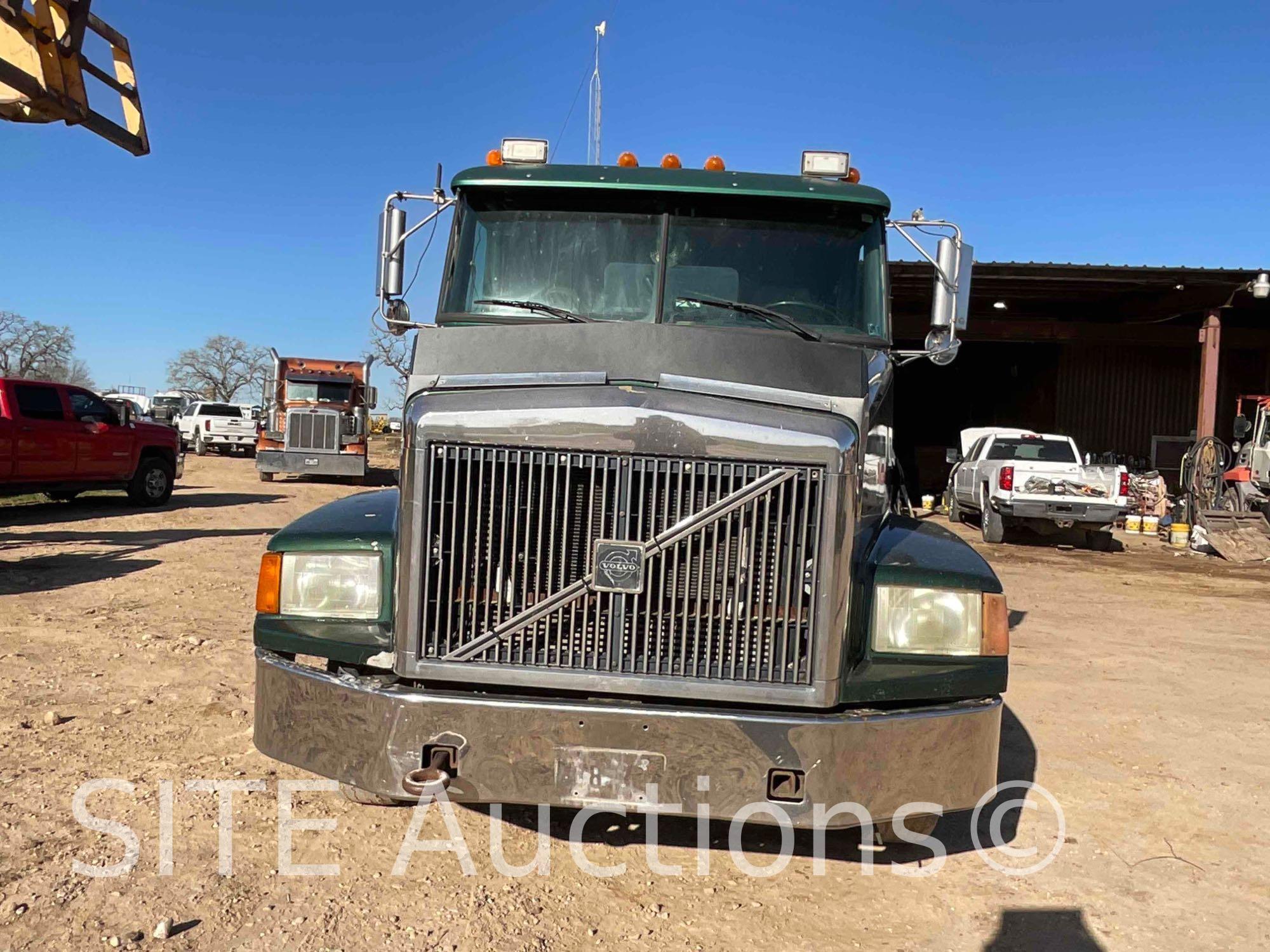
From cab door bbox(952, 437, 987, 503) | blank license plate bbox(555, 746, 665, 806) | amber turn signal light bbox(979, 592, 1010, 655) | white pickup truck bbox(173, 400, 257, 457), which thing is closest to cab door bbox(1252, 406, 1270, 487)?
cab door bbox(952, 437, 987, 503)

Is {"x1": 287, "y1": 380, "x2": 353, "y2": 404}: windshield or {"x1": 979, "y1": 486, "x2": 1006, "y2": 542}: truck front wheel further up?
{"x1": 287, "y1": 380, "x2": 353, "y2": 404}: windshield

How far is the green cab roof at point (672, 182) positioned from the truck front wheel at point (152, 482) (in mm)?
12277

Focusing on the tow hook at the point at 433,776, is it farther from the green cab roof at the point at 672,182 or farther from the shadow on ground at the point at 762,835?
the green cab roof at the point at 672,182

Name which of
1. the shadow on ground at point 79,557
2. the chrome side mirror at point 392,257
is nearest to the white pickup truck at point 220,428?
the shadow on ground at point 79,557

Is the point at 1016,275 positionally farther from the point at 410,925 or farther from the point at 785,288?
the point at 410,925

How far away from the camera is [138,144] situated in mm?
7461

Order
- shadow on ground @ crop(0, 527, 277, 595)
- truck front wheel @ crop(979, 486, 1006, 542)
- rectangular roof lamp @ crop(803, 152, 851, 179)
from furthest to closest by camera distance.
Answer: truck front wheel @ crop(979, 486, 1006, 542)
shadow on ground @ crop(0, 527, 277, 595)
rectangular roof lamp @ crop(803, 152, 851, 179)

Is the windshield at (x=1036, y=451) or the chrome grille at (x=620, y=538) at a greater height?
the windshield at (x=1036, y=451)

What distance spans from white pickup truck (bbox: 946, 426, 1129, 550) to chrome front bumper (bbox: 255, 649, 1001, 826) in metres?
12.0

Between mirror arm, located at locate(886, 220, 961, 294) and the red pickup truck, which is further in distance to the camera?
the red pickup truck

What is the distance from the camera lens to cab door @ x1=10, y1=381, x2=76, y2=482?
40.8 ft

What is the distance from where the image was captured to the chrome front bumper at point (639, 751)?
9.05 feet

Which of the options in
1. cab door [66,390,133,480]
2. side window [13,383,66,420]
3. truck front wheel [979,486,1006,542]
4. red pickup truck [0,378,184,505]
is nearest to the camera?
red pickup truck [0,378,184,505]

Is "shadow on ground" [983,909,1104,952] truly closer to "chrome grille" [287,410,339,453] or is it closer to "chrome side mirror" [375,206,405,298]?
"chrome side mirror" [375,206,405,298]
